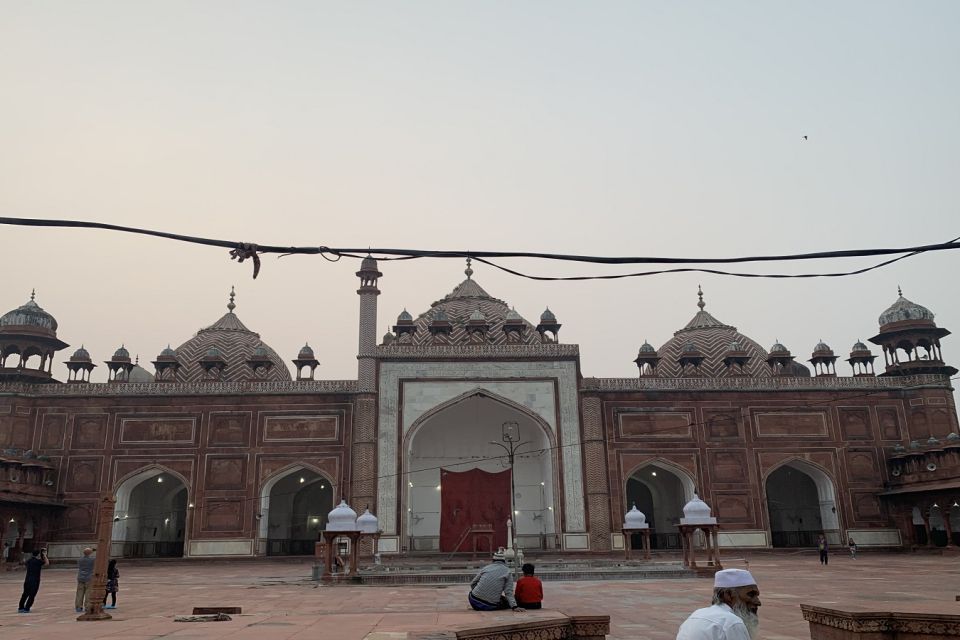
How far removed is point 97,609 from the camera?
855 cm

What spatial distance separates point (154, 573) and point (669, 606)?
15193 millimetres

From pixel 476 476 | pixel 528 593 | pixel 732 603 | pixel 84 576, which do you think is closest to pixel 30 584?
pixel 84 576

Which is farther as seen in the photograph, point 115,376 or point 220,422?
point 115,376

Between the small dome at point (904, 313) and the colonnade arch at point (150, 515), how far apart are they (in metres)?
25.4

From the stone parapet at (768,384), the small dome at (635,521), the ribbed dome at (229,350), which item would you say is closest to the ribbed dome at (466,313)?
the stone parapet at (768,384)

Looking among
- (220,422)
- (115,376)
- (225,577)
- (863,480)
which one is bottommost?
(225,577)

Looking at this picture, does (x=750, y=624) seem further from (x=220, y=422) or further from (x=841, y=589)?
(x=220, y=422)

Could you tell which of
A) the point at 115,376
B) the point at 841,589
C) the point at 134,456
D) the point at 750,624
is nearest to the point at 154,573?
the point at 134,456

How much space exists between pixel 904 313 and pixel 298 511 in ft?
78.2

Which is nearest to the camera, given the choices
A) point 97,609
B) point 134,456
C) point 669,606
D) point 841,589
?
point 97,609

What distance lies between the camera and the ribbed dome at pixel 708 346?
3206 centimetres

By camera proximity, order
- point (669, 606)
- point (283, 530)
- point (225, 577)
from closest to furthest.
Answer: point (669, 606)
point (225, 577)
point (283, 530)

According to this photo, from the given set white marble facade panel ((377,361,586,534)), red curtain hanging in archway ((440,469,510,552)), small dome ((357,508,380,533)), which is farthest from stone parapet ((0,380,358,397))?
small dome ((357,508,380,533))

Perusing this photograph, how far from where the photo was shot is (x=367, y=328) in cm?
2656
